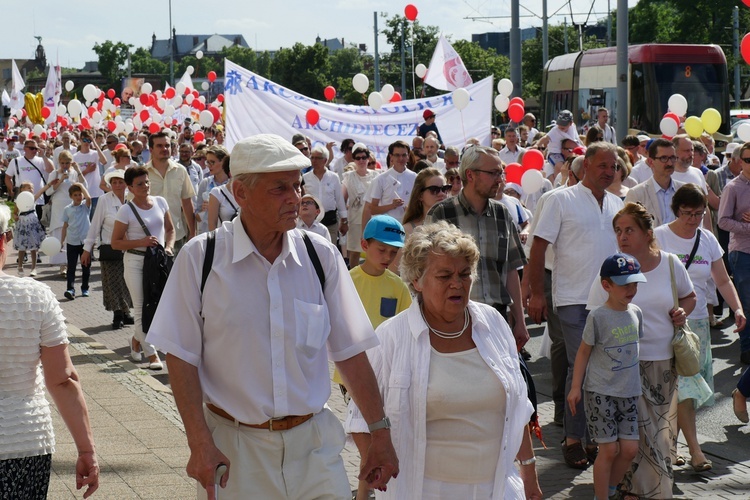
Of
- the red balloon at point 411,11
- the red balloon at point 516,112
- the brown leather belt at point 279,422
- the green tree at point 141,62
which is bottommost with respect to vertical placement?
the brown leather belt at point 279,422

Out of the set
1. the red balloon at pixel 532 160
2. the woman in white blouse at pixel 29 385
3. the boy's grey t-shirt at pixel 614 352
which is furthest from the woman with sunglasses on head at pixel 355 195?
the woman in white blouse at pixel 29 385

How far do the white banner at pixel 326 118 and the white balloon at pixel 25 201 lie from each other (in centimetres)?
371

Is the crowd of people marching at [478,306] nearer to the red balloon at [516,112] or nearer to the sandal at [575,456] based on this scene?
the sandal at [575,456]

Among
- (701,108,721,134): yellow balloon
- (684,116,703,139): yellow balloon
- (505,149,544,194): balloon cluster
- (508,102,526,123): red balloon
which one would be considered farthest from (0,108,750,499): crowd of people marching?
(508,102,526,123): red balloon

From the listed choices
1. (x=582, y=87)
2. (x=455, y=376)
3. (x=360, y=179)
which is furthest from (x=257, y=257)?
(x=582, y=87)

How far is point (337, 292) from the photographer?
4070mm

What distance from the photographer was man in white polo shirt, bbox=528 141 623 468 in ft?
24.6

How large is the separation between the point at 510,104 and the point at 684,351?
57.3ft

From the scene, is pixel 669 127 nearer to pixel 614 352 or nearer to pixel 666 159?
pixel 666 159

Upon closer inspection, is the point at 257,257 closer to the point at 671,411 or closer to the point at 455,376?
the point at 455,376

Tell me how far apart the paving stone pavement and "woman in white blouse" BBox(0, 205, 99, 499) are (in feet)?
6.47

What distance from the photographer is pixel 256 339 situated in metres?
3.82

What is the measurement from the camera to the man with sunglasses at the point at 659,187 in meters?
9.69

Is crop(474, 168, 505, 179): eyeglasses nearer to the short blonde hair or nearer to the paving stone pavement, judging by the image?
the paving stone pavement
